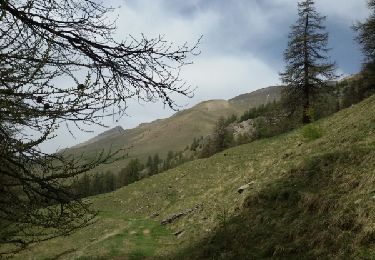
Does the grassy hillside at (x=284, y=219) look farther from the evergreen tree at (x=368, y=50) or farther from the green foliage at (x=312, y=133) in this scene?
the evergreen tree at (x=368, y=50)

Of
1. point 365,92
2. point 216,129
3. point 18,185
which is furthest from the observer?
point 216,129

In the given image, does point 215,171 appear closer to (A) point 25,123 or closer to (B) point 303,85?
(B) point 303,85

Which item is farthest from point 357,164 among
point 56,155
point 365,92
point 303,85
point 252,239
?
point 365,92

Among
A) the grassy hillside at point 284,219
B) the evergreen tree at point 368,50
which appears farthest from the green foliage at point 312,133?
the evergreen tree at point 368,50

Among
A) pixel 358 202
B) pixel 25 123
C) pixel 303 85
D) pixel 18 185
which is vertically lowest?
pixel 358 202

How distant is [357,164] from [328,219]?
3.33 metres

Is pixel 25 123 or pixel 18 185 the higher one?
pixel 25 123

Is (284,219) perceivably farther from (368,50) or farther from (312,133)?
(368,50)

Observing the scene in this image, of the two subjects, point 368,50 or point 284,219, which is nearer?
point 284,219

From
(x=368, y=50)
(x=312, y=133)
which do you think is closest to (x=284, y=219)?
(x=312, y=133)

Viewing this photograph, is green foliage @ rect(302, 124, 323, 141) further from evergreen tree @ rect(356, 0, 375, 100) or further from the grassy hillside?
evergreen tree @ rect(356, 0, 375, 100)

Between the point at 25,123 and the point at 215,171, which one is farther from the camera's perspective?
the point at 215,171

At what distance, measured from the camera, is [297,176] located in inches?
715

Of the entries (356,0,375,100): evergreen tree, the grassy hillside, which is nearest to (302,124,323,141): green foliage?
the grassy hillside
